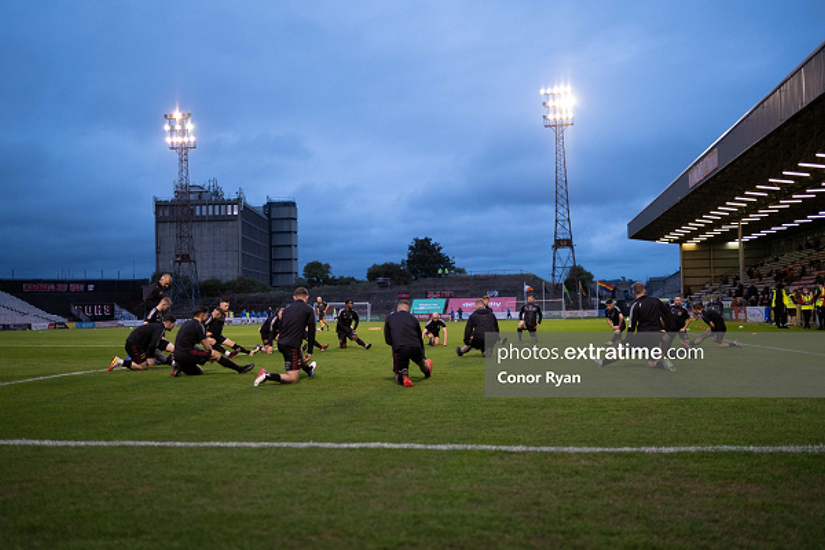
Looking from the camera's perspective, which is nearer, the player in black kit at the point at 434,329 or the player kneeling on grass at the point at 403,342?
the player kneeling on grass at the point at 403,342

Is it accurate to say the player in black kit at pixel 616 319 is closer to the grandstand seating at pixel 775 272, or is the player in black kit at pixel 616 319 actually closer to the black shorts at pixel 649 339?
the black shorts at pixel 649 339

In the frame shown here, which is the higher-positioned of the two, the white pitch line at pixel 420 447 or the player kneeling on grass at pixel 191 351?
the player kneeling on grass at pixel 191 351

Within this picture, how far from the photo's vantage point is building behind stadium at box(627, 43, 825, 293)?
20.5 m

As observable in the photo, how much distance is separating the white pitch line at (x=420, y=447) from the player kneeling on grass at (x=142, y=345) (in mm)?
7522

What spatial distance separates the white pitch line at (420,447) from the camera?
4.91 meters

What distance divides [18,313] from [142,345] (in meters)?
58.4

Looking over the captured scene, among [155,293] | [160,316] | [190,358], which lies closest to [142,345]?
[160,316]

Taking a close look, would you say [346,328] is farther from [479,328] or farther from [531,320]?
[531,320]

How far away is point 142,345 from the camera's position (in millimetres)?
12883

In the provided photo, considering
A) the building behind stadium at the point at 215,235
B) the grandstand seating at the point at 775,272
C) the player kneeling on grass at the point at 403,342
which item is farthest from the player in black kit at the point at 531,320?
the building behind stadium at the point at 215,235

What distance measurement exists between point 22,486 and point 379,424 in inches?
129

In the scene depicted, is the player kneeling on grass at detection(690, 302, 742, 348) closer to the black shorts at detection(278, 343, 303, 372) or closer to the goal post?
the black shorts at detection(278, 343, 303, 372)

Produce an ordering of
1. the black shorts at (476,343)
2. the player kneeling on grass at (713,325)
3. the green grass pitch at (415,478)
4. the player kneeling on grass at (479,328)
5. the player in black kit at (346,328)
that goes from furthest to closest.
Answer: the player in black kit at (346,328), the player kneeling on grass at (713,325), the black shorts at (476,343), the player kneeling on grass at (479,328), the green grass pitch at (415,478)

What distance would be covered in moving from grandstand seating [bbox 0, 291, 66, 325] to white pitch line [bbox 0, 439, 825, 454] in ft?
186
